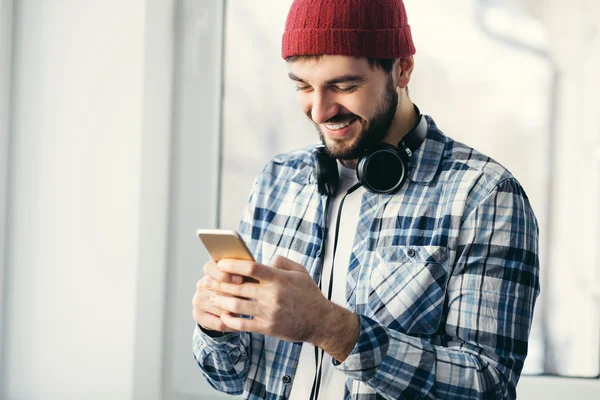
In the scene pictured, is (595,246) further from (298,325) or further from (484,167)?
(298,325)

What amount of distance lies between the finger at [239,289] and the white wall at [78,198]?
31.2 inches

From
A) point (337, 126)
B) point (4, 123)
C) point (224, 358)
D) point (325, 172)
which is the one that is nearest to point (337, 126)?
point (337, 126)

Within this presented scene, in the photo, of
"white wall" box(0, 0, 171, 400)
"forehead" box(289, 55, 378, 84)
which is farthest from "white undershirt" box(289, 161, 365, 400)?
"white wall" box(0, 0, 171, 400)

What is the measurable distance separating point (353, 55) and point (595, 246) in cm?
84

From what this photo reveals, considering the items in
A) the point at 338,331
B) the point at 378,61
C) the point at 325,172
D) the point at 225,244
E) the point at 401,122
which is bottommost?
the point at 338,331

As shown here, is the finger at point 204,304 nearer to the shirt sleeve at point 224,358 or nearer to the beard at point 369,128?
the shirt sleeve at point 224,358

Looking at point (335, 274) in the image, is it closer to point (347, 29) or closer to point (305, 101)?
point (305, 101)

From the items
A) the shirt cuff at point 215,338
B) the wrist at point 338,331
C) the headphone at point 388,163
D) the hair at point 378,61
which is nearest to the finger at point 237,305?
the wrist at point 338,331

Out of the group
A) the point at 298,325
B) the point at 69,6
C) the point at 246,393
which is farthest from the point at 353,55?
the point at 69,6

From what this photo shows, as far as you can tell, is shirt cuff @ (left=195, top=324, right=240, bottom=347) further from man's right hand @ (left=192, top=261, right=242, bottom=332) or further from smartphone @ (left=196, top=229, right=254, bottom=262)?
smartphone @ (left=196, top=229, right=254, bottom=262)

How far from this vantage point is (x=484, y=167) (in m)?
1.23

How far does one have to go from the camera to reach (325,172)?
1346mm

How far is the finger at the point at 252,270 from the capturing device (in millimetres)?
982

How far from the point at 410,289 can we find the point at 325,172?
0.30 metres
